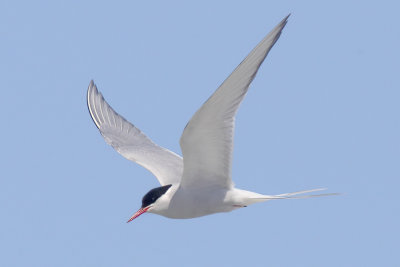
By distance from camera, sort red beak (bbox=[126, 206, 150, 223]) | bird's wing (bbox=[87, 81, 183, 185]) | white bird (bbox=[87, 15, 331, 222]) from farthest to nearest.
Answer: bird's wing (bbox=[87, 81, 183, 185]) < red beak (bbox=[126, 206, 150, 223]) < white bird (bbox=[87, 15, 331, 222])

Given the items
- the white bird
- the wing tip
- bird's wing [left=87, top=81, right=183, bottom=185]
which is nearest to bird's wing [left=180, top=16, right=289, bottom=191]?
the white bird

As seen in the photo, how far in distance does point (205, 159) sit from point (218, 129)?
544 millimetres

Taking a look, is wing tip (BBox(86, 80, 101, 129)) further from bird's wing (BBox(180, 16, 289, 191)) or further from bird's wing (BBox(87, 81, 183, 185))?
bird's wing (BBox(180, 16, 289, 191))

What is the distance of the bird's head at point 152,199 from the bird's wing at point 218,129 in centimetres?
25

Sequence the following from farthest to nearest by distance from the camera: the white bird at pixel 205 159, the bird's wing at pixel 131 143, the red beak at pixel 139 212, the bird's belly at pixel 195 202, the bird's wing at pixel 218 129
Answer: the bird's wing at pixel 131 143 < the red beak at pixel 139 212 < the bird's belly at pixel 195 202 < the white bird at pixel 205 159 < the bird's wing at pixel 218 129

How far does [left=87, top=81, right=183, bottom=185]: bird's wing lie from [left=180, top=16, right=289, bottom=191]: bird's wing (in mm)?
1113

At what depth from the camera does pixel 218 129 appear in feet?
25.1

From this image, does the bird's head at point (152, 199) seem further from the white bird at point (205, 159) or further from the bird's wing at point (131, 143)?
the bird's wing at point (131, 143)

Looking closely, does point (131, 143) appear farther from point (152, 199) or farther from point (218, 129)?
point (218, 129)

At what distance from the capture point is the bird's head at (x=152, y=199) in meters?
8.47

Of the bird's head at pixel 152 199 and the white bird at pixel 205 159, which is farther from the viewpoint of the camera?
the bird's head at pixel 152 199

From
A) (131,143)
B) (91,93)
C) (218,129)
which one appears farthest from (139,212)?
(91,93)

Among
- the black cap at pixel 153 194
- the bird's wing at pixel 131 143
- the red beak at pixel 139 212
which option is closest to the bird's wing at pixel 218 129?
the black cap at pixel 153 194

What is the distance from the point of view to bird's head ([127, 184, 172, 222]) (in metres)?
8.47
